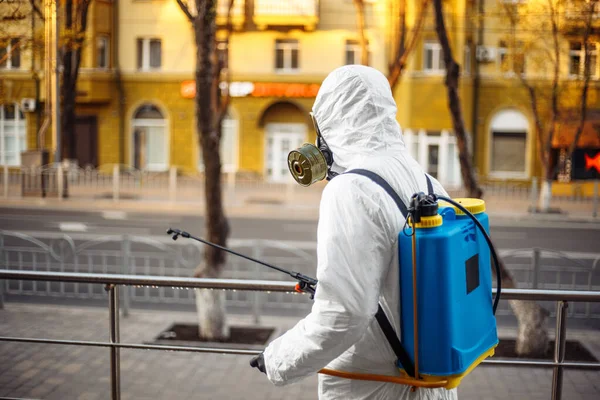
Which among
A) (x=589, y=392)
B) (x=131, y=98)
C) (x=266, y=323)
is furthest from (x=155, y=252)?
(x=131, y=98)

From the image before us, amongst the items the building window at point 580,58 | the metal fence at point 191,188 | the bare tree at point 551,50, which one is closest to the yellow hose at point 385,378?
the bare tree at point 551,50

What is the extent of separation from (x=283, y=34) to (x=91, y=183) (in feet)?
41.5

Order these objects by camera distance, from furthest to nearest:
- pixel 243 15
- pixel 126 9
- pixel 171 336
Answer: pixel 243 15 → pixel 126 9 → pixel 171 336

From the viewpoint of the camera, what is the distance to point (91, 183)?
14.3 meters

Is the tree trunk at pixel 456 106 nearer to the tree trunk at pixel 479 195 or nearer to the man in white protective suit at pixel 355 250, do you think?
the tree trunk at pixel 479 195

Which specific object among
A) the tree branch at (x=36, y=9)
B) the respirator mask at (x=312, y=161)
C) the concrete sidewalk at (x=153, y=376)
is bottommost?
the concrete sidewalk at (x=153, y=376)

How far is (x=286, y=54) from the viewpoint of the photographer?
25.2 meters

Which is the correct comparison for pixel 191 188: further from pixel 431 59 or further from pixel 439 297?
pixel 439 297

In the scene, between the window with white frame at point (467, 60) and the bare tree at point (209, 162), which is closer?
the bare tree at point (209, 162)

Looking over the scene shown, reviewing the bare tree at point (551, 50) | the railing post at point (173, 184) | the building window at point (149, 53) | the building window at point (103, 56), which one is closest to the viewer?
the bare tree at point (551, 50)

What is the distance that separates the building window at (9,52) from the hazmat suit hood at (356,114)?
3.45 meters

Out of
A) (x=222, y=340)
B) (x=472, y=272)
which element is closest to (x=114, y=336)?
(x=472, y=272)

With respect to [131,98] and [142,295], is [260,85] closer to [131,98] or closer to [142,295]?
[131,98]

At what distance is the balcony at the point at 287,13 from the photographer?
24.2 metres
